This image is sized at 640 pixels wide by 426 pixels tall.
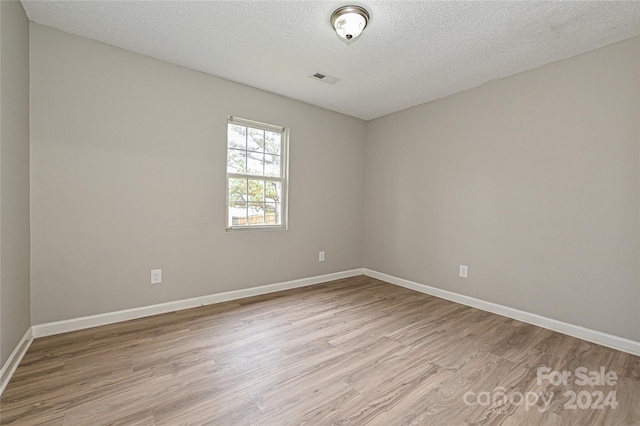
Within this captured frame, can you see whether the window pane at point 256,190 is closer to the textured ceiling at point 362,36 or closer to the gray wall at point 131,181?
the gray wall at point 131,181

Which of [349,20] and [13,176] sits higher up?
[349,20]

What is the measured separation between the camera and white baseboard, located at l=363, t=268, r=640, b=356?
2219 mm

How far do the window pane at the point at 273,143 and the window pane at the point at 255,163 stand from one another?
14cm

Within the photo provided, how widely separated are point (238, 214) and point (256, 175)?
0.51 metres

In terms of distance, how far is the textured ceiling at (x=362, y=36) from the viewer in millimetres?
1944

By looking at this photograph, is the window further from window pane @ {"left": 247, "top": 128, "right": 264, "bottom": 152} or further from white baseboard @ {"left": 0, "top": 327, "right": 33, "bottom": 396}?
white baseboard @ {"left": 0, "top": 327, "right": 33, "bottom": 396}

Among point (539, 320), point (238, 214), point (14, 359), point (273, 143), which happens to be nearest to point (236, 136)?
point (273, 143)

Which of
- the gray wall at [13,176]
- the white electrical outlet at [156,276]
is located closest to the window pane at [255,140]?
the white electrical outlet at [156,276]

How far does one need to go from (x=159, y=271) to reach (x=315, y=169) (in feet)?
7.29

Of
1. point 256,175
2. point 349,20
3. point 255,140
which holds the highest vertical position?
point 349,20

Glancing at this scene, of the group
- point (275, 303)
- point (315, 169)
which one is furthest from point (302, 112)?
point (275, 303)

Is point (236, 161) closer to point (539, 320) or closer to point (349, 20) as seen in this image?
point (349, 20)

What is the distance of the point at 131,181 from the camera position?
260cm

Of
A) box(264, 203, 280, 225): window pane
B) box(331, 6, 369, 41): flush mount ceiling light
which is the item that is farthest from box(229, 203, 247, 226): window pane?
box(331, 6, 369, 41): flush mount ceiling light
